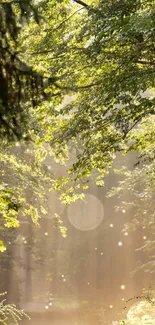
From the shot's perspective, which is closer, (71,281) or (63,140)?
(63,140)

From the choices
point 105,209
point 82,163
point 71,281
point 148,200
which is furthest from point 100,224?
point 82,163

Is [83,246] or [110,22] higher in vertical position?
[83,246]

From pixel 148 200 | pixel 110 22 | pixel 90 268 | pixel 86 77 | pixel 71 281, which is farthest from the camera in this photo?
pixel 90 268

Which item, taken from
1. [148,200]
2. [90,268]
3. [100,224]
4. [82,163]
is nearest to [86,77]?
[82,163]

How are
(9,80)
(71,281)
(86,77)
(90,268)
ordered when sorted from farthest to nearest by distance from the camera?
1. (90,268)
2. (71,281)
3. (86,77)
4. (9,80)

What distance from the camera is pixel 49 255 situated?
3294 centimetres

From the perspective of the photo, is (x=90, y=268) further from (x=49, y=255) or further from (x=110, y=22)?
(x=110, y=22)

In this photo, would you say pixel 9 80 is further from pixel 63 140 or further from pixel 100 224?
pixel 100 224

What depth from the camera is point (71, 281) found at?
31.0 meters

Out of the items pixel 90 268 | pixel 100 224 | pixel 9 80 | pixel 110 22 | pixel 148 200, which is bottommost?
pixel 9 80

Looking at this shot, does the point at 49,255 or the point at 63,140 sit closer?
the point at 63,140

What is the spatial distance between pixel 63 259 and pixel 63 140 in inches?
1089

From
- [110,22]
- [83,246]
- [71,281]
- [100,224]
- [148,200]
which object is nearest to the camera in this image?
[110,22]

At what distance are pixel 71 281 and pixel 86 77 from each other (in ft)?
89.2
